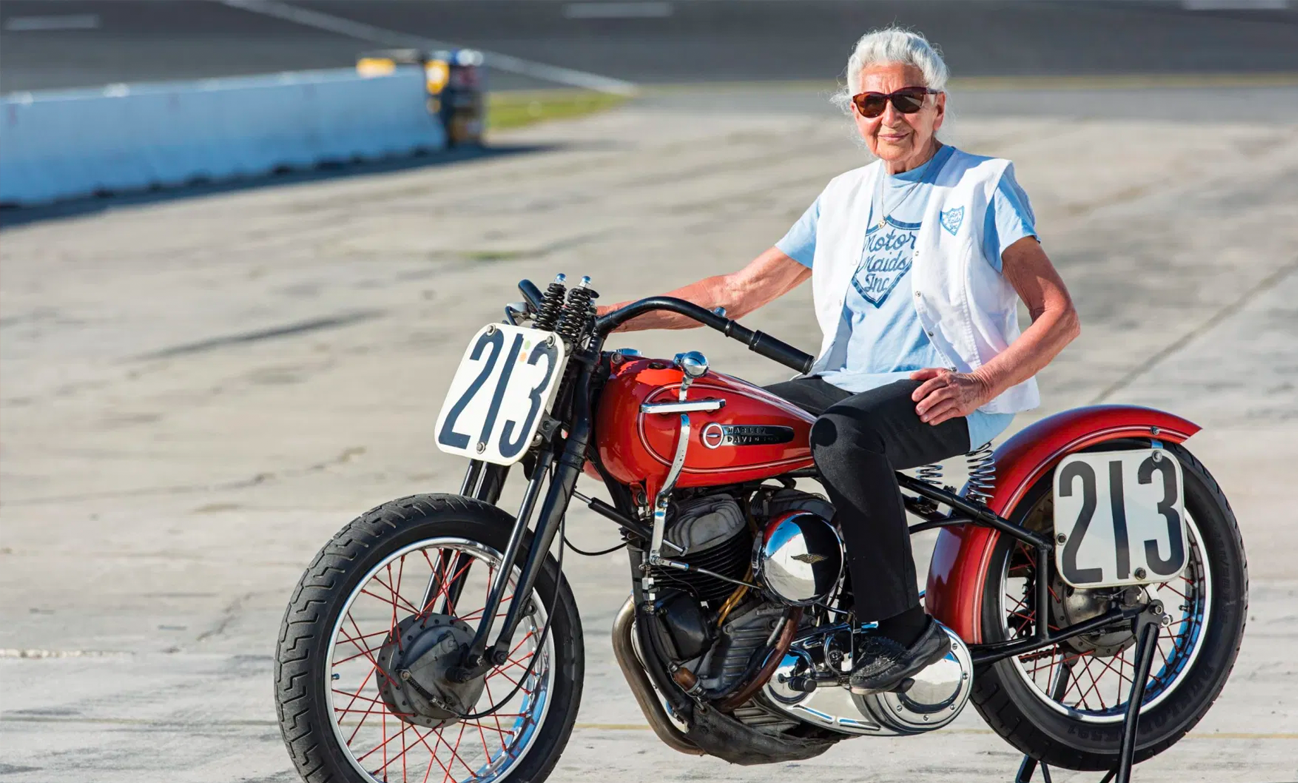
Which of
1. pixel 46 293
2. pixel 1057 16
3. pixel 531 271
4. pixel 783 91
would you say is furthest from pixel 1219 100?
pixel 46 293

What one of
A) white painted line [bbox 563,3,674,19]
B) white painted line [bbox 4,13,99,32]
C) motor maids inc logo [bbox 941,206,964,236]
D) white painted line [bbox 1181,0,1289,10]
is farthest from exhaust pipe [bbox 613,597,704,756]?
white painted line [bbox 1181,0,1289,10]

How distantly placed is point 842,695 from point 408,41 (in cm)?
3165

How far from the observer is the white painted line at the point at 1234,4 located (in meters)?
37.3

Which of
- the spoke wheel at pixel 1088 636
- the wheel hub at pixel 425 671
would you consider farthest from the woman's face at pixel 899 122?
the wheel hub at pixel 425 671

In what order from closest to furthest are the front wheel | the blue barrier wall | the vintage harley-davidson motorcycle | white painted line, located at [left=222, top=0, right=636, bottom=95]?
the front wheel → the vintage harley-davidson motorcycle → the blue barrier wall → white painted line, located at [left=222, top=0, right=636, bottom=95]

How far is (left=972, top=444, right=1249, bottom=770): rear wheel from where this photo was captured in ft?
14.9

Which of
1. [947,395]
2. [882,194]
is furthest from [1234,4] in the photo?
[947,395]

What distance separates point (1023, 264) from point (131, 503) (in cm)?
478

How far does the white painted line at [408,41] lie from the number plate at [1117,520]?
25.7 meters

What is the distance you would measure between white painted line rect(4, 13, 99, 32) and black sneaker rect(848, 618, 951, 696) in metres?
35.1

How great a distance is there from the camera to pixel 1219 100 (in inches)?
1014

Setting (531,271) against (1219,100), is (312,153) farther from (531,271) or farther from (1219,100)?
(1219,100)

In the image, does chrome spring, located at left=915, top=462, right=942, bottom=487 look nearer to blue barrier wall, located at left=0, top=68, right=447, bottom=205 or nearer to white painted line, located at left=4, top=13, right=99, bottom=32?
blue barrier wall, located at left=0, top=68, right=447, bottom=205

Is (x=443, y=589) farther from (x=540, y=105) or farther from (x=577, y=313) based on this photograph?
(x=540, y=105)
